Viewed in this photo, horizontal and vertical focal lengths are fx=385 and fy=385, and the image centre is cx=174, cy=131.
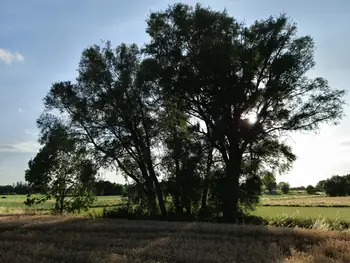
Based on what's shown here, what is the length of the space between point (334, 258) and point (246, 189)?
21446 millimetres

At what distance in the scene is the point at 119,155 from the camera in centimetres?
3447

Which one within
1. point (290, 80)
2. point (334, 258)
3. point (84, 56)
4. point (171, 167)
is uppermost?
point (84, 56)

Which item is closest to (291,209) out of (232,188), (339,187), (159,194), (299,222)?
(232,188)

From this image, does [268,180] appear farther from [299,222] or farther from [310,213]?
[310,213]

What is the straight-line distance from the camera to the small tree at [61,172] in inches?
1401

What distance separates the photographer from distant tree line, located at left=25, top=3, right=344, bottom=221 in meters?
30.7

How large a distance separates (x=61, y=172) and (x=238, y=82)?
77.1ft

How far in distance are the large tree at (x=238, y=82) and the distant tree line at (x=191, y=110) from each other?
8 centimetres

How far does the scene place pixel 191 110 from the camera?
3397 cm

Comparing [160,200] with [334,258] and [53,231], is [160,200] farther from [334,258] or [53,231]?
[334,258]

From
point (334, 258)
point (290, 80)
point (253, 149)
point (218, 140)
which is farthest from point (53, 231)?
point (290, 80)

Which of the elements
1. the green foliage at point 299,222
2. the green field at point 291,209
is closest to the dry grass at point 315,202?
the green field at point 291,209

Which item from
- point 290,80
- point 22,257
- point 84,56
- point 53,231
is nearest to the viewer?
point 22,257

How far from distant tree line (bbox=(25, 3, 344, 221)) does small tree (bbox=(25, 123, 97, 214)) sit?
0.62 feet
